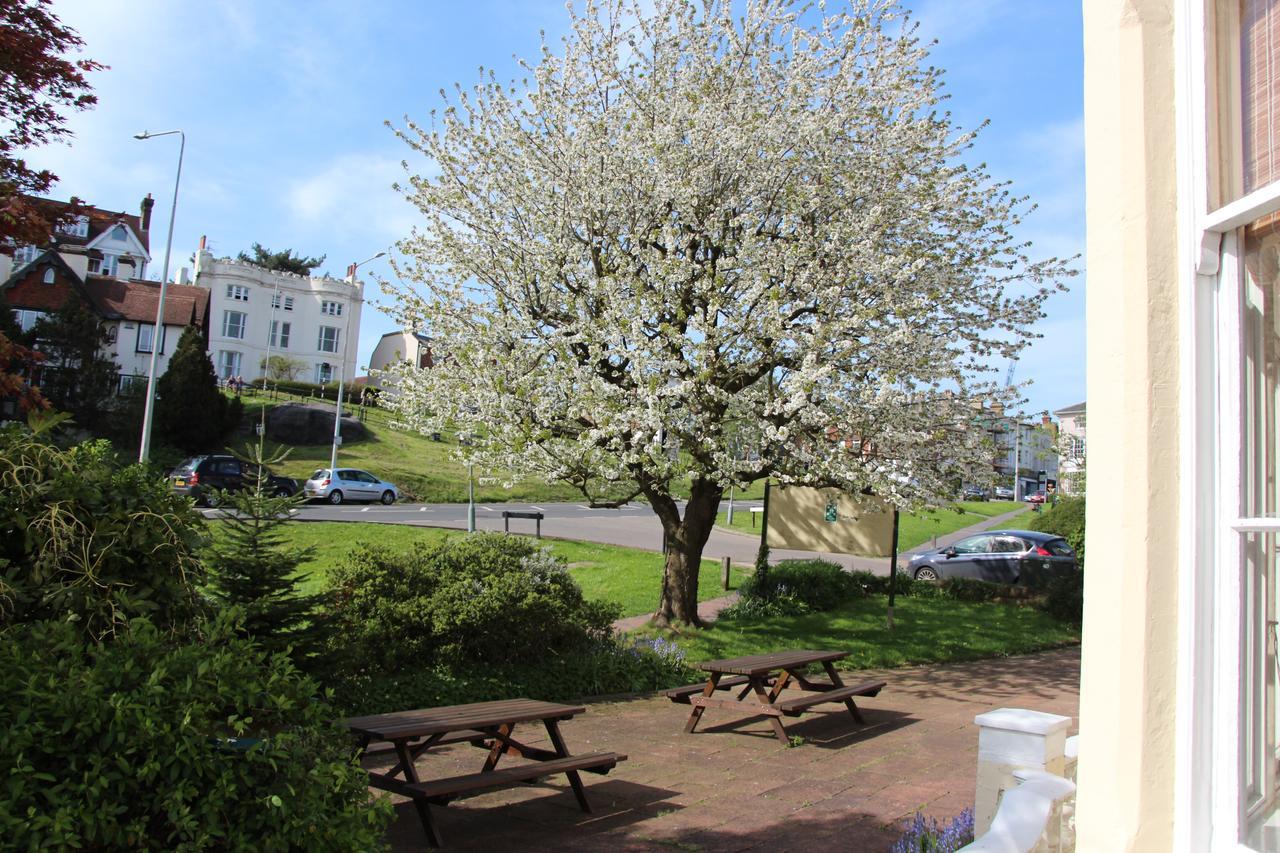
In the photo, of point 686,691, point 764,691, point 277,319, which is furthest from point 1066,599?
point 277,319

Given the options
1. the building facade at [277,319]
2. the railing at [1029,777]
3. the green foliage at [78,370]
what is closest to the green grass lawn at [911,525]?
the railing at [1029,777]

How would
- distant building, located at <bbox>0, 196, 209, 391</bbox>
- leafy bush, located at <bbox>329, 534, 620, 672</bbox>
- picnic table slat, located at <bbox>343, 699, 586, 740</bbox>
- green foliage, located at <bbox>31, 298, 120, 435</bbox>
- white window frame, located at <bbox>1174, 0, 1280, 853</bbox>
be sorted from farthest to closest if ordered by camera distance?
distant building, located at <bbox>0, 196, 209, 391</bbox> < green foliage, located at <bbox>31, 298, 120, 435</bbox> < leafy bush, located at <bbox>329, 534, 620, 672</bbox> < picnic table slat, located at <bbox>343, 699, 586, 740</bbox> < white window frame, located at <bbox>1174, 0, 1280, 853</bbox>

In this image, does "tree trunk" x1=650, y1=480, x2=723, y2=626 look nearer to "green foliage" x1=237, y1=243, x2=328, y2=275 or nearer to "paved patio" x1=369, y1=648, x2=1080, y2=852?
"paved patio" x1=369, y1=648, x2=1080, y2=852

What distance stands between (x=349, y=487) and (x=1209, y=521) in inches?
1492

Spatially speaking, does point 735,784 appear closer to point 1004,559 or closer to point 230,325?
point 1004,559

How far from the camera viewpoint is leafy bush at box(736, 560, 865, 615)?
613 inches

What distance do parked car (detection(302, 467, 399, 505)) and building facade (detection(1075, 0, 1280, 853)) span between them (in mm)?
35973

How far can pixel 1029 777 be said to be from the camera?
3.95 meters

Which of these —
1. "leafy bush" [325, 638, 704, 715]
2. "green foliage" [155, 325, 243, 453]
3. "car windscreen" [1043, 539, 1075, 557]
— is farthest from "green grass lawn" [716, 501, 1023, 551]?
"green foliage" [155, 325, 243, 453]

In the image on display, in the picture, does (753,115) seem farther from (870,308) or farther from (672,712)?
(672,712)

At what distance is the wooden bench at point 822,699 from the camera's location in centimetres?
845

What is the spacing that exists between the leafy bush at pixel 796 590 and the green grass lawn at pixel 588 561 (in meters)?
1.52

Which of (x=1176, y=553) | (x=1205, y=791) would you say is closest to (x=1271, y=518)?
(x=1176, y=553)

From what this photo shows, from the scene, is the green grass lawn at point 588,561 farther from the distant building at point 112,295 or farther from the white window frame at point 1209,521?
the distant building at point 112,295
